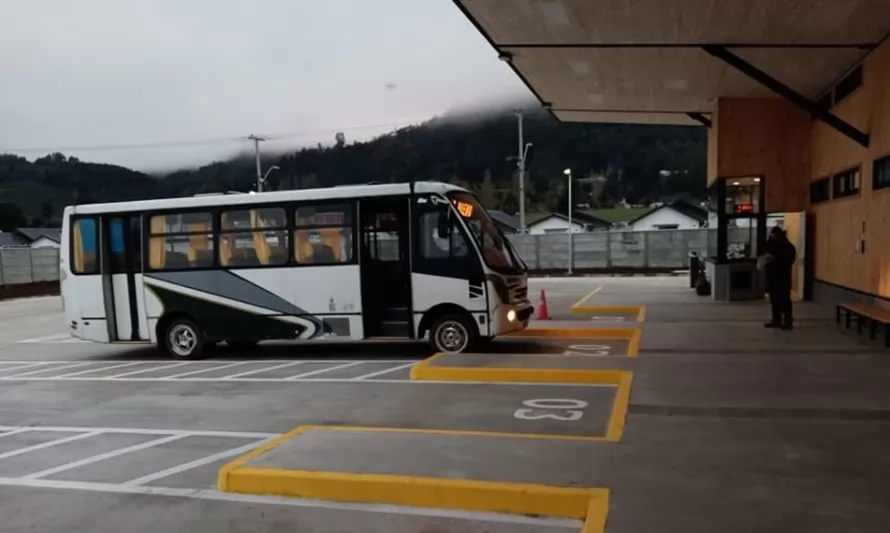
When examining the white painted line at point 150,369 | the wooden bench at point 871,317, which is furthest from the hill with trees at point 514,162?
the wooden bench at point 871,317

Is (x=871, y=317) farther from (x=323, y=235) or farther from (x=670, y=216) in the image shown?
(x=670, y=216)

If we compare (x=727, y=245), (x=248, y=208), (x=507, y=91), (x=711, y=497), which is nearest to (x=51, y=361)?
(x=248, y=208)

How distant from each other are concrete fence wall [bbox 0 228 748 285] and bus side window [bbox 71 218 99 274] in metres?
24.9

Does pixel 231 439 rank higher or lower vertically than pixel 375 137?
lower

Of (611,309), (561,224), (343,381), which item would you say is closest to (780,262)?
(611,309)

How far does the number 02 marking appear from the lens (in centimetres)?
712

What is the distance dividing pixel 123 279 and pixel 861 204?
13873mm

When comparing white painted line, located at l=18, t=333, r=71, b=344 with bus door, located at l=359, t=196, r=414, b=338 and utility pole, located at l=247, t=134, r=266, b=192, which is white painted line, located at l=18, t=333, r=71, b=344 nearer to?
A: bus door, located at l=359, t=196, r=414, b=338

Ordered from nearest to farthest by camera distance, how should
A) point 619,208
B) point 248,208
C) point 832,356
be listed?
point 832,356
point 248,208
point 619,208

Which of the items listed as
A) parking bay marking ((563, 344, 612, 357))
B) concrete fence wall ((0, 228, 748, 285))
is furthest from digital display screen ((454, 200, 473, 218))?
concrete fence wall ((0, 228, 748, 285))

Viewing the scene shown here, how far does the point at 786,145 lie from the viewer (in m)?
17.3

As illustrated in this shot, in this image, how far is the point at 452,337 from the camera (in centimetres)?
1088

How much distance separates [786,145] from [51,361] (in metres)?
17.4

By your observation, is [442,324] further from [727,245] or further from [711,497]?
[727,245]
